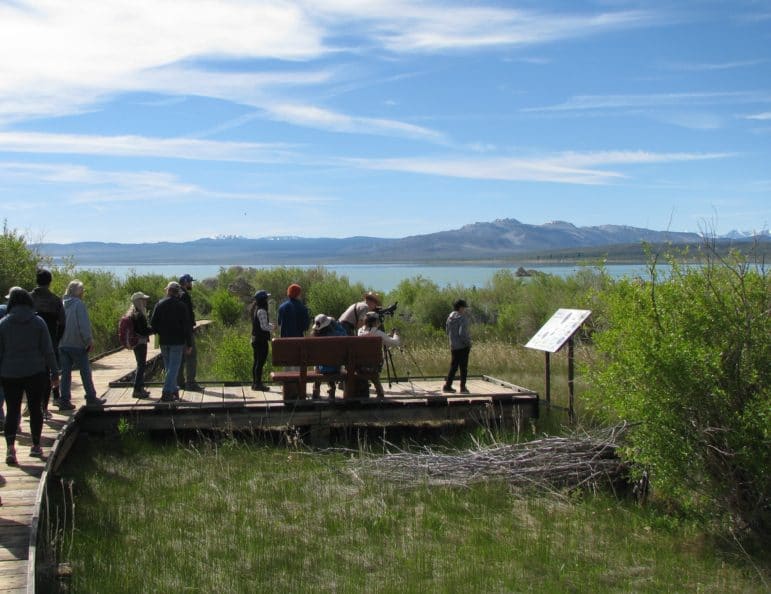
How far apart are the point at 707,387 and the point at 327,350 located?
211 inches

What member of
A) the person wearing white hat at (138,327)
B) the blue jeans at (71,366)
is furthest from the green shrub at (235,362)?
the blue jeans at (71,366)

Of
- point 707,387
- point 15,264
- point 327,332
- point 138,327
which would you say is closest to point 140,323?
point 138,327

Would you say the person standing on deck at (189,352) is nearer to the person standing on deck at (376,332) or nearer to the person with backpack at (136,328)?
the person with backpack at (136,328)

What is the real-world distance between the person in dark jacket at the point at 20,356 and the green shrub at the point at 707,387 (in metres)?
5.87

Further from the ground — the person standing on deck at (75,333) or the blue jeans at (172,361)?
the person standing on deck at (75,333)

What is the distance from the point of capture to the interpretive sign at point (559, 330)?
13.1 meters

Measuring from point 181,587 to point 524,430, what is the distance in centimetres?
687

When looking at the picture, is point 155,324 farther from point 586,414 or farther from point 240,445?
point 586,414

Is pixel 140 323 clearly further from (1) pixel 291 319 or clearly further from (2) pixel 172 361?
(1) pixel 291 319

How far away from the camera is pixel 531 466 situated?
33.9 feet

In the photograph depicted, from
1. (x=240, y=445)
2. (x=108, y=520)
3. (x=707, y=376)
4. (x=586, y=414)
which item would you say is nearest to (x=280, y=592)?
(x=108, y=520)

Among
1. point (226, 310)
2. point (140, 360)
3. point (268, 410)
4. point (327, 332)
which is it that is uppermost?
point (327, 332)

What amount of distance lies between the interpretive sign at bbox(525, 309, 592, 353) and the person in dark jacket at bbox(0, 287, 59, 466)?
709cm

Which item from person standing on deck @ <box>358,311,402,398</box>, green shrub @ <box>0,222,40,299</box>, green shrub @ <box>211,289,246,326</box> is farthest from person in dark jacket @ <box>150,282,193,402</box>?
green shrub @ <box>211,289,246,326</box>
